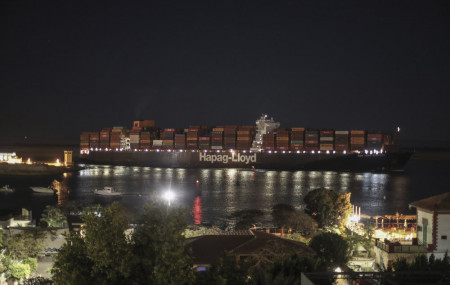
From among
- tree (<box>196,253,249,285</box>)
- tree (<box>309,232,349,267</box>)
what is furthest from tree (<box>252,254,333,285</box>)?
tree (<box>309,232,349,267</box>)

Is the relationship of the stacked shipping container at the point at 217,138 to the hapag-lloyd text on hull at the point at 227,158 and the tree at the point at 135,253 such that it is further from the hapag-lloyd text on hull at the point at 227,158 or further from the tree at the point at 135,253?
the tree at the point at 135,253

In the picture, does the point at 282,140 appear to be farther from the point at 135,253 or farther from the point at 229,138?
the point at 135,253

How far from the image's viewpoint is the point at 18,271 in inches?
250

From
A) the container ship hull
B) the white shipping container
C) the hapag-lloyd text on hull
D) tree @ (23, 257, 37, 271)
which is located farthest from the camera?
the hapag-lloyd text on hull

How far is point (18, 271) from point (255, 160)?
5056cm

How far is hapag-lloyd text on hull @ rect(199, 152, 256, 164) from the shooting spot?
2251 inches

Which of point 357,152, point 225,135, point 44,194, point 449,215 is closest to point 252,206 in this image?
point 44,194

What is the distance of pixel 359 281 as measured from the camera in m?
4.09

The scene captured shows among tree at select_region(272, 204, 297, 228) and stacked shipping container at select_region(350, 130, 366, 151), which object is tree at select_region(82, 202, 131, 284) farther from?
stacked shipping container at select_region(350, 130, 366, 151)

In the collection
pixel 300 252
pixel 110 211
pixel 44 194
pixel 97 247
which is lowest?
pixel 44 194

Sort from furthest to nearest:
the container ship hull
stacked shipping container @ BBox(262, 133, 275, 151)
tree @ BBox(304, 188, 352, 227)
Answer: stacked shipping container @ BBox(262, 133, 275, 151) < the container ship hull < tree @ BBox(304, 188, 352, 227)

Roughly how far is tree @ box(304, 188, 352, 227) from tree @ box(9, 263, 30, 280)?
8635 millimetres

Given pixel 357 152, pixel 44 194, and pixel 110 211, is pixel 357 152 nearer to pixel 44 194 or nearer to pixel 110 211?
pixel 44 194

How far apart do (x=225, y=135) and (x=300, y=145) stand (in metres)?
10.3
